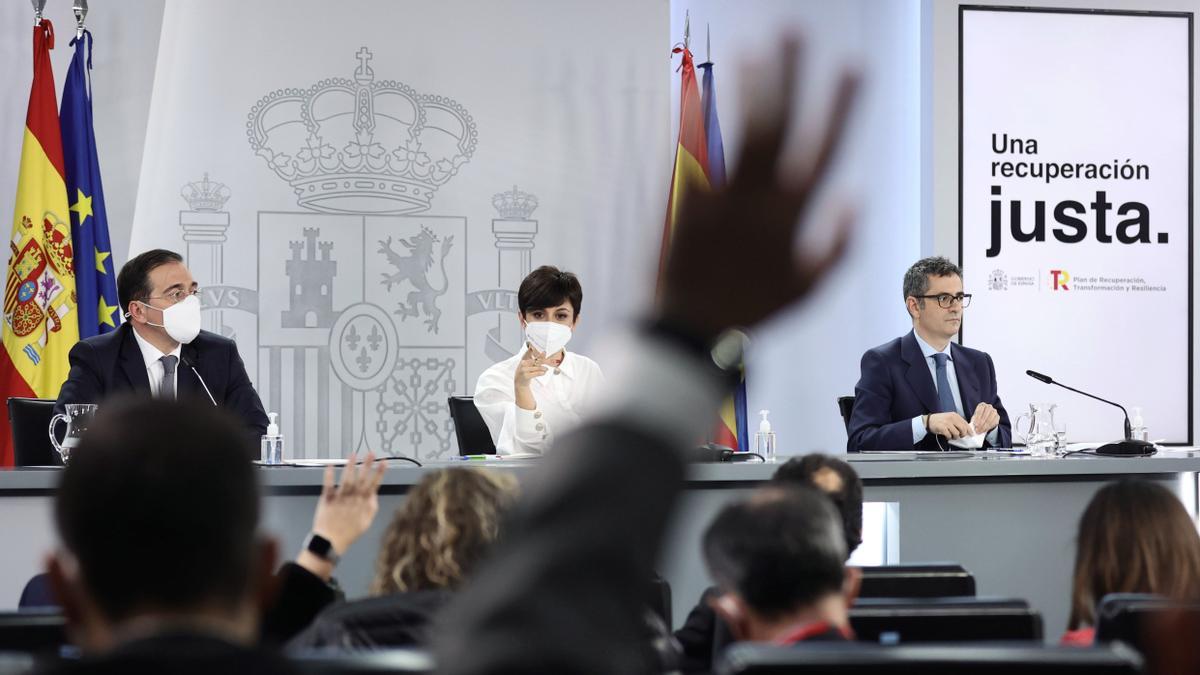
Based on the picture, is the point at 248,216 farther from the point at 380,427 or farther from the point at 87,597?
the point at 87,597

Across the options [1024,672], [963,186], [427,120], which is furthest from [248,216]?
[1024,672]

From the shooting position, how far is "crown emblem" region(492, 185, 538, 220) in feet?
21.7

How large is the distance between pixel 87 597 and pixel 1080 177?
23.5ft

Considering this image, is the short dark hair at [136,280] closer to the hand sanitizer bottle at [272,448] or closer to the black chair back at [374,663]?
the hand sanitizer bottle at [272,448]

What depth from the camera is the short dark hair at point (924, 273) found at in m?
5.15

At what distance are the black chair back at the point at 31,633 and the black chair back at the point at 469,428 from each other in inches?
121

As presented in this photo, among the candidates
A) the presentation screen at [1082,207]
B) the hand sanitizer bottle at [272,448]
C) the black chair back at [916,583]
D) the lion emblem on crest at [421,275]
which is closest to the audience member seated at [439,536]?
the black chair back at [916,583]

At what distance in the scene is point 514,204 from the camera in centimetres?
663

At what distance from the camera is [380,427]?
6422 mm

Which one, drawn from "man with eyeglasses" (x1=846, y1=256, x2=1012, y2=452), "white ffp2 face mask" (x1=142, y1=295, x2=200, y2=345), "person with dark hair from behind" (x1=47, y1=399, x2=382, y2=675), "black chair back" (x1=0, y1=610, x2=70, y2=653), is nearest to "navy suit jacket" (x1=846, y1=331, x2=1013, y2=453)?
"man with eyeglasses" (x1=846, y1=256, x2=1012, y2=452)

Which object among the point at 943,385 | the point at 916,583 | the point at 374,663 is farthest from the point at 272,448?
the point at 374,663

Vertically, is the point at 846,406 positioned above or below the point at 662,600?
above

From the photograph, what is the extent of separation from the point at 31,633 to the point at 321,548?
1.51ft

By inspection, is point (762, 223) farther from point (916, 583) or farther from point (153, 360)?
point (153, 360)
